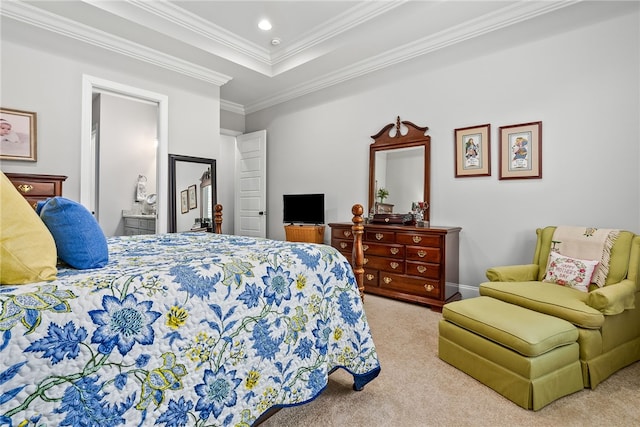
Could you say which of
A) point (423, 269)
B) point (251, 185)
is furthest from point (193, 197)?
point (423, 269)

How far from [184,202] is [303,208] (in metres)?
1.69

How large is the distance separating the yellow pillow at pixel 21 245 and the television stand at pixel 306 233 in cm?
374

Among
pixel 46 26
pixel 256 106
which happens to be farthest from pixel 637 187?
pixel 46 26

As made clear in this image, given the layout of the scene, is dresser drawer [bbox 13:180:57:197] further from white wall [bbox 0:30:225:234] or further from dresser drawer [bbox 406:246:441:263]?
dresser drawer [bbox 406:246:441:263]

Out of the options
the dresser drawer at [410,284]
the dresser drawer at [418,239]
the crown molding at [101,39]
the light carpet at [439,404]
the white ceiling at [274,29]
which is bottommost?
the light carpet at [439,404]

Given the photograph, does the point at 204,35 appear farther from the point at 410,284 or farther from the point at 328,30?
the point at 410,284

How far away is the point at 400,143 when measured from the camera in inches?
160

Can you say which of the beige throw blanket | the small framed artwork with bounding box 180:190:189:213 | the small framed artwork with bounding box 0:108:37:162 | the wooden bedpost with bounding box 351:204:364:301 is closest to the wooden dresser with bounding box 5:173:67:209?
the small framed artwork with bounding box 0:108:37:162

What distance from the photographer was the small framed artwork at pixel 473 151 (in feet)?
11.2

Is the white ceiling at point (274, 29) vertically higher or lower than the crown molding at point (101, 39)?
higher

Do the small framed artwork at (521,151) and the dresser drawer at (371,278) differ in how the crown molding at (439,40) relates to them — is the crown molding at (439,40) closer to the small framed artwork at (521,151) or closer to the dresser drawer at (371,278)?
the small framed artwork at (521,151)

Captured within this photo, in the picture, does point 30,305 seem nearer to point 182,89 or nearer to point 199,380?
point 199,380

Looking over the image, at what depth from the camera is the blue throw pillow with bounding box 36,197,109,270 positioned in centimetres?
121

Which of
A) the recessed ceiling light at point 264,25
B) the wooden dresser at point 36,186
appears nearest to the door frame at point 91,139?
the wooden dresser at point 36,186
